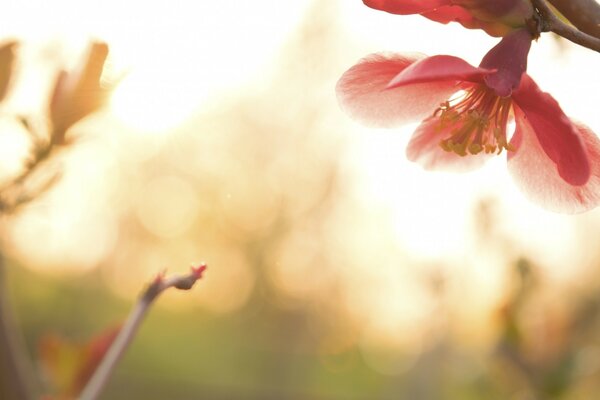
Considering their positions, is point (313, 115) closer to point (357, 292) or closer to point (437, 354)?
point (357, 292)

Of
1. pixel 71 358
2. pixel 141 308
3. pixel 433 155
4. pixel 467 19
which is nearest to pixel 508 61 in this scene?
pixel 467 19

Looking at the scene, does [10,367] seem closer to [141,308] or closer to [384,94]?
[141,308]

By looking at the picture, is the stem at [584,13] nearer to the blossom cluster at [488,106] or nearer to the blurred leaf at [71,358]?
the blossom cluster at [488,106]

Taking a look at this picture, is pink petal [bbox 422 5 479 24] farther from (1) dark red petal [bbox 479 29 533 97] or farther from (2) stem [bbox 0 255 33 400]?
(2) stem [bbox 0 255 33 400]

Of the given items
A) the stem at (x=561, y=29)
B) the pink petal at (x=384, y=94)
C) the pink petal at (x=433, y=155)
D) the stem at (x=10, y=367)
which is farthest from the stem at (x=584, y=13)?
the stem at (x=10, y=367)

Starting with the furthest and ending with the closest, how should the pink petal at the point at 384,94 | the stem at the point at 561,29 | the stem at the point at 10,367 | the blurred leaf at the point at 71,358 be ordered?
the blurred leaf at the point at 71,358 → the stem at the point at 10,367 → the pink petal at the point at 384,94 → the stem at the point at 561,29
